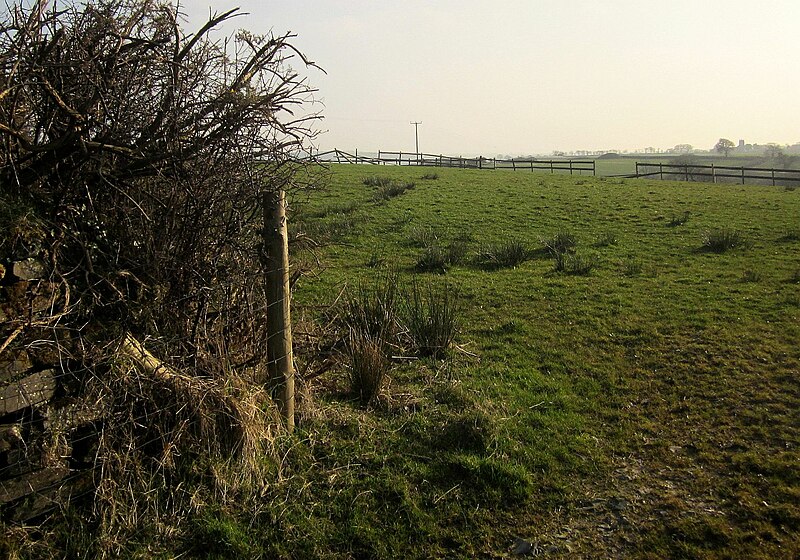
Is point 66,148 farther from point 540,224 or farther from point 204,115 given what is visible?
point 540,224

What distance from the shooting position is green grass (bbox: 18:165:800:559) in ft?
13.0

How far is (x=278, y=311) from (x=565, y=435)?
274cm

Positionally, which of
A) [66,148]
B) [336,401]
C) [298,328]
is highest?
[66,148]

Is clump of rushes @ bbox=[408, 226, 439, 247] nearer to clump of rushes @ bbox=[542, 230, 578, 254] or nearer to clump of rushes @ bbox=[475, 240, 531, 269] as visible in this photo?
clump of rushes @ bbox=[475, 240, 531, 269]

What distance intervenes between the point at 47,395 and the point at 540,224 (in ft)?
53.2

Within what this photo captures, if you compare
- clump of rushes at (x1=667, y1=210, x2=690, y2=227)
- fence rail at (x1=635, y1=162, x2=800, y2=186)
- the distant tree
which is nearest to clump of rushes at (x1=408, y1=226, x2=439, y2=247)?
clump of rushes at (x1=667, y1=210, x2=690, y2=227)

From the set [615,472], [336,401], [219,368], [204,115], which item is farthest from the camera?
[336,401]

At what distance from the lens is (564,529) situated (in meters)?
4.09

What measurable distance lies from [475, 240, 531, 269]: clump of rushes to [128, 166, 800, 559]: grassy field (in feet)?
4.04

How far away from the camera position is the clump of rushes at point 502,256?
1311 centimetres

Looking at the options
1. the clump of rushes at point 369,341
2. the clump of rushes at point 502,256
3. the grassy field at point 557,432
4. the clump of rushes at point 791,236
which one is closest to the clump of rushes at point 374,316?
the clump of rushes at point 369,341

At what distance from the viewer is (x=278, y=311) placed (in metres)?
4.73

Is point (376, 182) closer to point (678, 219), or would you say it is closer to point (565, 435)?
point (678, 219)

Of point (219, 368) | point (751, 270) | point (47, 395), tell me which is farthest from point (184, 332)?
point (751, 270)
